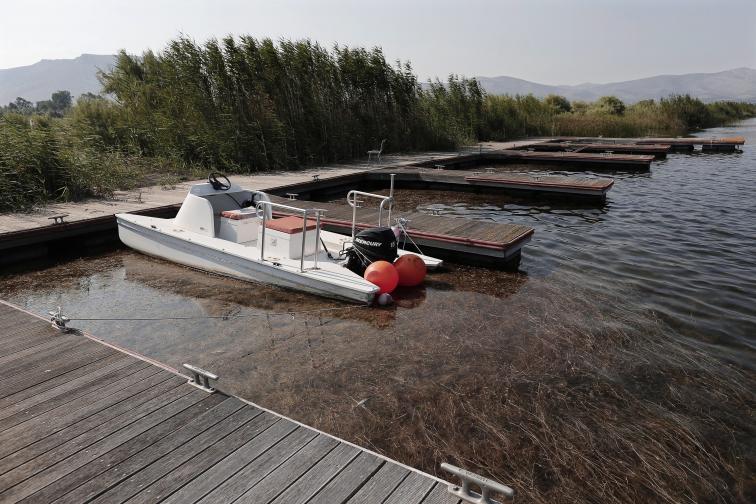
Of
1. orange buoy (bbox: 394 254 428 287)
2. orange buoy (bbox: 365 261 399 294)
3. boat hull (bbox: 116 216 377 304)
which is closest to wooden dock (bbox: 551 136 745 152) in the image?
orange buoy (bbox: 394 254 428 287)

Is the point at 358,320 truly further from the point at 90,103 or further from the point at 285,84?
the point at 90,103

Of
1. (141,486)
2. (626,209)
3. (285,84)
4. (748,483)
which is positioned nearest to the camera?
(141,486)

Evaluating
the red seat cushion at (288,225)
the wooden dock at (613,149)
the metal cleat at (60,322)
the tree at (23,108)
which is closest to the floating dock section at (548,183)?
the red seat cushion at (288,225)

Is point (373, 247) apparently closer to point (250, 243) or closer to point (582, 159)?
point (250, 243)

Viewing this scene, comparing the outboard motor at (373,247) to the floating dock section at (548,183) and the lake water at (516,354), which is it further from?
the floating dock section at (548,183)

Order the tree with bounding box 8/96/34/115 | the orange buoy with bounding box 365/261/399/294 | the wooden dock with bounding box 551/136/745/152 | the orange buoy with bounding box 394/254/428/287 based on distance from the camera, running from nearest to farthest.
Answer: the orange buoy with bounding box 365/261/399/294 < the orange buoy with bounding box 394/254/428/287 < the tree with bounding box 8/96/34/115 < the wooden dock with bounding box 551/136/745/152

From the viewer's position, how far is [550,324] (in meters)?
5.57

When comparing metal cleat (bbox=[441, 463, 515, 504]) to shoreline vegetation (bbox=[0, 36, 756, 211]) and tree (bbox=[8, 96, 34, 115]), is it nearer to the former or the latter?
shoreline vegetation (bbox=[0, 36, 756, 211])

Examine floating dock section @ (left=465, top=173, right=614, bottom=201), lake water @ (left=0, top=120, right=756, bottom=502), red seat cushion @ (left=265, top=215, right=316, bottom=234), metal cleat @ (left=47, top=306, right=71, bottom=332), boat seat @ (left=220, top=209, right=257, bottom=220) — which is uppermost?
boat seat @ (left=220, top=209, right=257, bottom=220)

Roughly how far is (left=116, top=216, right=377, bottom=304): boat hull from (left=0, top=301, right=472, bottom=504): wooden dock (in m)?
2.52

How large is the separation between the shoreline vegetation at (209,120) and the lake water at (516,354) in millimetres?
3210

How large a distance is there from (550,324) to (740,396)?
1822mm

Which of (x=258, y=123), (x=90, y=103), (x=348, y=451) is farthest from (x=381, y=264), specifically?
(x=90, y=103)

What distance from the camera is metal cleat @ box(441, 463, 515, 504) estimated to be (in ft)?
7.73
